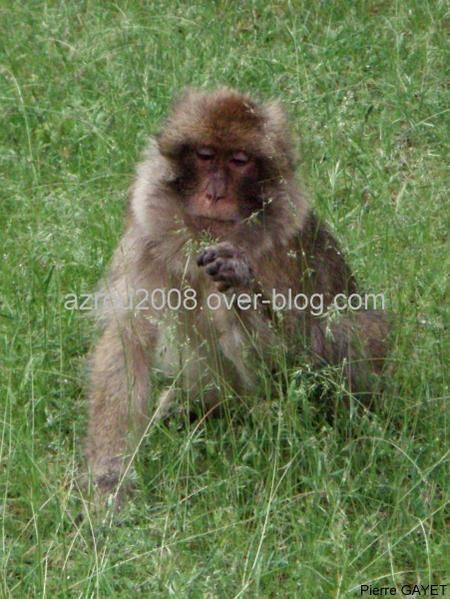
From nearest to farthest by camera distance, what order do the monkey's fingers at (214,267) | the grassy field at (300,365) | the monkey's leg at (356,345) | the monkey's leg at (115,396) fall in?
the grassy field at (300,365) < the monkey's fingers at (214,267) < the monkey's leg at (115,396) < the monkey's leg at (356,345)

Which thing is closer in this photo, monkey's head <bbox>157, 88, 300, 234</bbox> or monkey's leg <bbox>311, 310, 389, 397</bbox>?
monkey's head <bbox>157, 88, 300, 234</bbox>

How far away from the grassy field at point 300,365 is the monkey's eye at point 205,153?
33.7 inches

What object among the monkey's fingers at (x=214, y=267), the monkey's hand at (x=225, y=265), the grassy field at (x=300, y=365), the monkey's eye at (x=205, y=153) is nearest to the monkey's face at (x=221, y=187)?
the monkey's eye at (x=205, y=153)

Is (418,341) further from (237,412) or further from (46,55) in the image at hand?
(46,55)

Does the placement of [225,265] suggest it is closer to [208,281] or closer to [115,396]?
[208,281]

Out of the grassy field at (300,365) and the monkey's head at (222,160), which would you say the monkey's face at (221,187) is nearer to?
the monkey's head at (222,160)

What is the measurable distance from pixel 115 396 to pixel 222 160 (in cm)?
94

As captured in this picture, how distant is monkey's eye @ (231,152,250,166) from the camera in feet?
17.7

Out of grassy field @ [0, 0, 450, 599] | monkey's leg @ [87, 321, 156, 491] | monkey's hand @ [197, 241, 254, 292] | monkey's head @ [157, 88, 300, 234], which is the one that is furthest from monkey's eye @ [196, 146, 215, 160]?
grassy field @ [0, 0, 450, 599]

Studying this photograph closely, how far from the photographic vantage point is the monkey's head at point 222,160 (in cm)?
536

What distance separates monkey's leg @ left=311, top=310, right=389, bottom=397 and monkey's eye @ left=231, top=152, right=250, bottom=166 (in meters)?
0.65

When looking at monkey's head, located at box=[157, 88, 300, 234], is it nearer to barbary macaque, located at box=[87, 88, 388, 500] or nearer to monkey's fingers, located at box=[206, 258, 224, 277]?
barbary macaque, located at box=[87, 88, 388, 500]

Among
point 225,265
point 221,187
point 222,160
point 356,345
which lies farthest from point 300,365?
point 222,160

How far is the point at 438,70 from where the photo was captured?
834 cm
